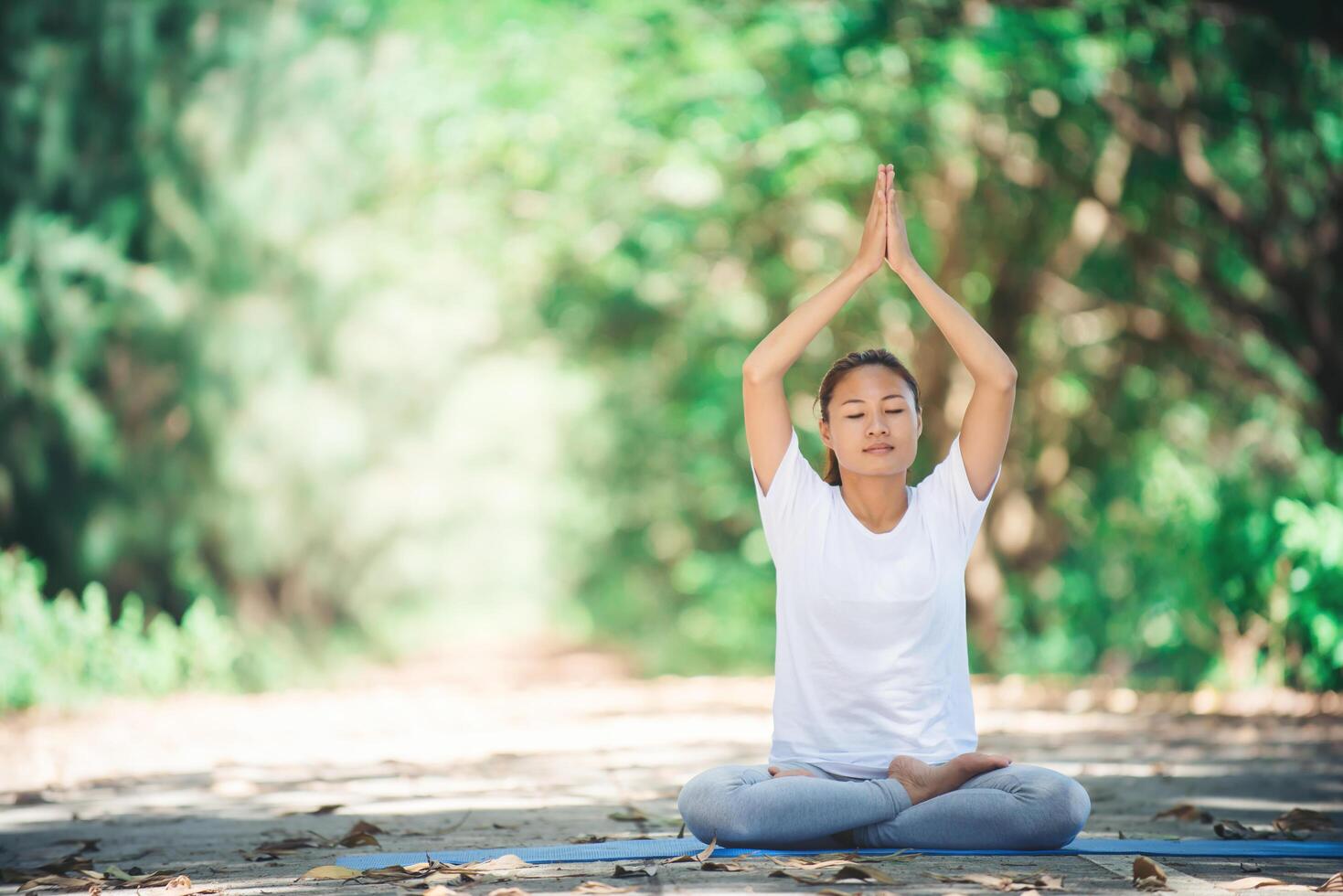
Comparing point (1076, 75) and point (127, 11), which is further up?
point (127, 11)

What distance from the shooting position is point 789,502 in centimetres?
382

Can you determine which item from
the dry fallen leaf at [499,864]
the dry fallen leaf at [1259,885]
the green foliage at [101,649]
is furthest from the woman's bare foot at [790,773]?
the green foliage at [101,649]

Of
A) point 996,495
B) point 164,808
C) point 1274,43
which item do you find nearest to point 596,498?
point 996,495

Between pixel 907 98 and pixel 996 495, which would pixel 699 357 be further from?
pixel 907 98

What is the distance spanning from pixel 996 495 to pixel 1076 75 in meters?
4.43

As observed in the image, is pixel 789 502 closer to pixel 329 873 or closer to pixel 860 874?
pixel 860 874

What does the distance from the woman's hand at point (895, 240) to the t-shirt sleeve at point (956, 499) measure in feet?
1.53

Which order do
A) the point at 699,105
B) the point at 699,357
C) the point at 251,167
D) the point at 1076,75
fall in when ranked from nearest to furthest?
1. the point at 1076,75
2. the point at 699,105
3. the point at 251,167
4. the point at 699,357

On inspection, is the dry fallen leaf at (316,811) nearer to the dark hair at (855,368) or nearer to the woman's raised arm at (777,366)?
the woman's raised arm at (777,366)

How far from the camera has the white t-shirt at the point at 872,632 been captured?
12.1 feet

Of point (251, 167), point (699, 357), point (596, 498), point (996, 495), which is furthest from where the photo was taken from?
point (596, 498)

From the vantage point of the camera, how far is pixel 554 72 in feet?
39.9

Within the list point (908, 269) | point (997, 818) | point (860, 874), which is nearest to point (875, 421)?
point (908, 269)

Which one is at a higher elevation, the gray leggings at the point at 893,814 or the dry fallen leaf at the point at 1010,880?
the gray leggings at the point at 893,814
